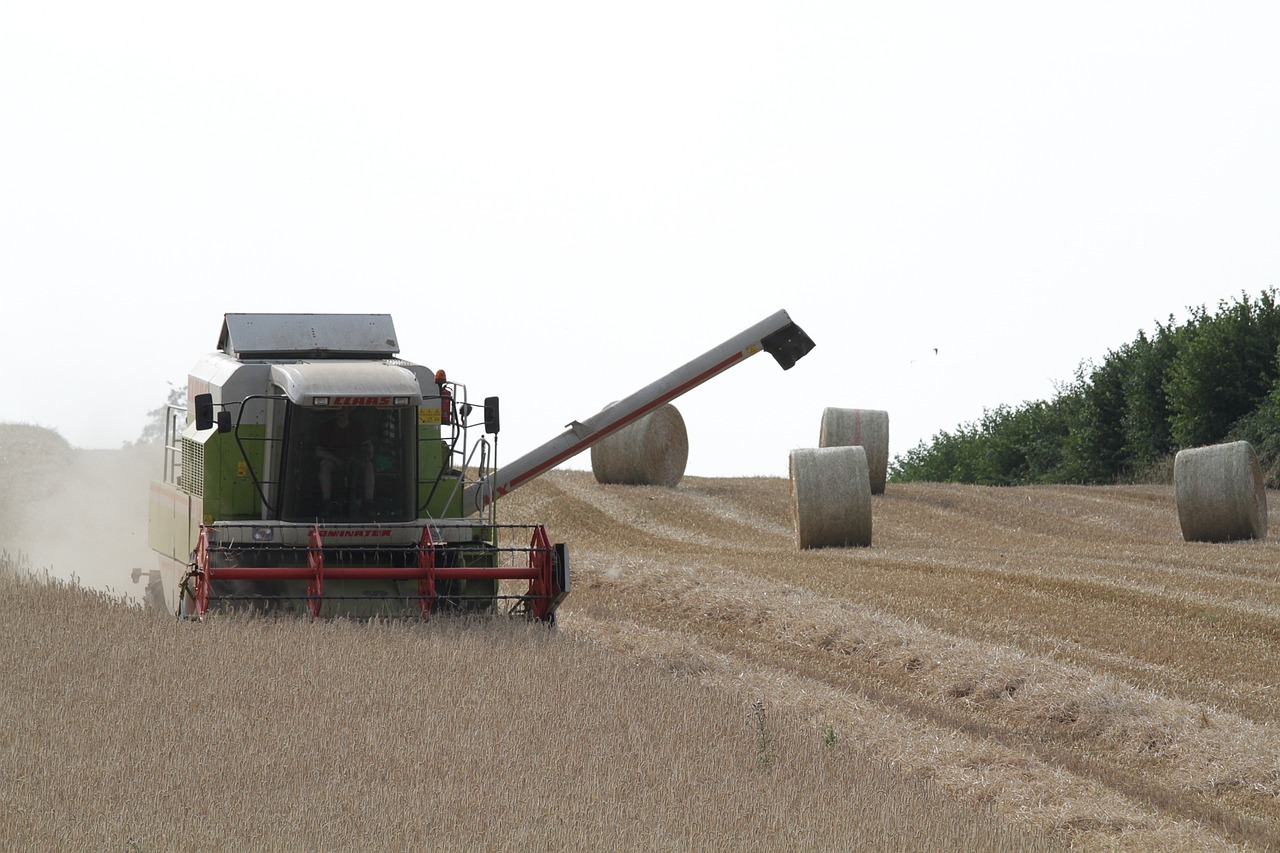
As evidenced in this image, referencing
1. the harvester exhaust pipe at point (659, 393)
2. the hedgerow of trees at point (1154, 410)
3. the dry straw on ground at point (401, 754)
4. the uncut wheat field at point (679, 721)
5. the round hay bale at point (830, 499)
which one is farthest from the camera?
the hedgerow of trees at point (1154, 410)

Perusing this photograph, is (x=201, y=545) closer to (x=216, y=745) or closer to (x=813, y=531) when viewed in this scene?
(x=216, y=745)

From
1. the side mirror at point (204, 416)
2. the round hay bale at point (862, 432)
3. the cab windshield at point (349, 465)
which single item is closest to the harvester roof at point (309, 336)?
the side mirror at point (204, 416)

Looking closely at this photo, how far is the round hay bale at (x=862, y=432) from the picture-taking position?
990 inches

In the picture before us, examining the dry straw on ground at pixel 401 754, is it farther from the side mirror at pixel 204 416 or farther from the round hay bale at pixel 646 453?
the round hay bale at pixel 646 453

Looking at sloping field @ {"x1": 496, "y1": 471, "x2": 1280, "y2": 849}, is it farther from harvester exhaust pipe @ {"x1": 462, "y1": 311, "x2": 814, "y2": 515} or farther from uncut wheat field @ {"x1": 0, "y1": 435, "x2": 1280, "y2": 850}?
harvester exhaust pipe @ {"x1": 462, "y1": 311, "x2": 814, "y2": 515}

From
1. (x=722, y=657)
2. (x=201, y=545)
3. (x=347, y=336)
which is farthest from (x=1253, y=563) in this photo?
(x=201, y=545)

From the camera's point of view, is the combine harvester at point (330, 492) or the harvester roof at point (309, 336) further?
the harvester roof at point (309, 336)

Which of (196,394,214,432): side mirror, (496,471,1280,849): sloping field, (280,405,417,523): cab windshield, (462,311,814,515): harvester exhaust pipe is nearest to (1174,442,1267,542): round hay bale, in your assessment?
(496,471,1280,849): sloping field

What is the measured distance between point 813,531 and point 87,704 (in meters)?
12.3

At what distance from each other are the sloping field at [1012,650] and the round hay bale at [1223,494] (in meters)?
0.46

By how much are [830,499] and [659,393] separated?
6.05m

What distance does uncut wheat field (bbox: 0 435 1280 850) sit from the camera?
19.1 feet

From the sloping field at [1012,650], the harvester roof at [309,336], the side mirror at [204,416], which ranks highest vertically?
the harvester roof at [309,336]

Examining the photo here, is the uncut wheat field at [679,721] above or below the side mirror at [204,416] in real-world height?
below
